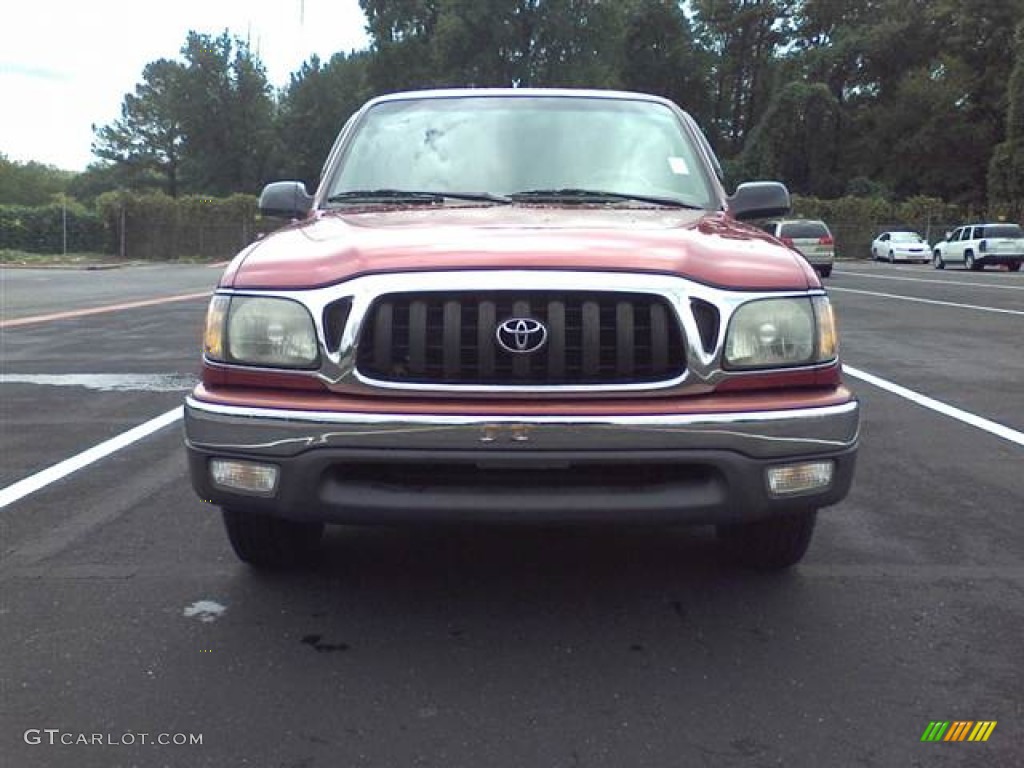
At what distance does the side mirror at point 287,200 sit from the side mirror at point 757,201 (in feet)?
6.06

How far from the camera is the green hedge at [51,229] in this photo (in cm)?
4153

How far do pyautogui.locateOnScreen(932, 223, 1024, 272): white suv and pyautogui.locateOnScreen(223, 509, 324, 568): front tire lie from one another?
34167mm

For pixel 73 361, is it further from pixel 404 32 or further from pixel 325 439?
pixel 404 32

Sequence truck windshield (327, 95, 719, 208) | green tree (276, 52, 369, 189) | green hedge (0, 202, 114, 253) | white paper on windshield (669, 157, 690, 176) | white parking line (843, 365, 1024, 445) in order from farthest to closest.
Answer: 1. green tree (276, 52, 369, 189)
2. green hedge (0, 202, 114, 253)
3. white parking line (843, 365, 1024, 445)
4. white paper on windshield (669, 157, 690, 176)
5. truck windshield (327, 95, 719, 208)

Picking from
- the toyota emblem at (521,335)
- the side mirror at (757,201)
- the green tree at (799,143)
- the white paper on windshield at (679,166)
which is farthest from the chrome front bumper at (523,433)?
the green tree at (799,143)

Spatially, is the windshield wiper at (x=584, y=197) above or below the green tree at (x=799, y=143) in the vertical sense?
below

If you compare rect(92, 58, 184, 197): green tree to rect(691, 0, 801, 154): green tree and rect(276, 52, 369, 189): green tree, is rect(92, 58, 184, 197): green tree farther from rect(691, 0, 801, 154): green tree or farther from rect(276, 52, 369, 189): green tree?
rect(691, 0, 801, 154): green tree

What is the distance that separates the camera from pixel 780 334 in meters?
3.01

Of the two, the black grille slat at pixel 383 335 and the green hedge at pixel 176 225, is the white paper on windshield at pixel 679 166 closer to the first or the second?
the black grille slat at pixel 383 335

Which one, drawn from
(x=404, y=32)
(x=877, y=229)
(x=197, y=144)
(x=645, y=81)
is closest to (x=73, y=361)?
(x=877, y=229)

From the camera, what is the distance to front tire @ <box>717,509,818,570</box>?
351cm

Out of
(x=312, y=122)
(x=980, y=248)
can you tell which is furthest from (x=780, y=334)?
(x=312, y=122)

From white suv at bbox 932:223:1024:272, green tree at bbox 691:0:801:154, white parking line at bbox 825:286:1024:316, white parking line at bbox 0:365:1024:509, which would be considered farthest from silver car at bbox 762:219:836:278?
green tree at bbox 691:0:801:154

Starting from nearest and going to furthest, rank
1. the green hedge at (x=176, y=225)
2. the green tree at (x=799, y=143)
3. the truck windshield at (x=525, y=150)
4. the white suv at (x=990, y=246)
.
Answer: the truck windshield at (x=525, y=150)
the white suv at (x=990, y=246)
the green hedge at (x=176, y=225)
the green tree at (x=799, y=143)
